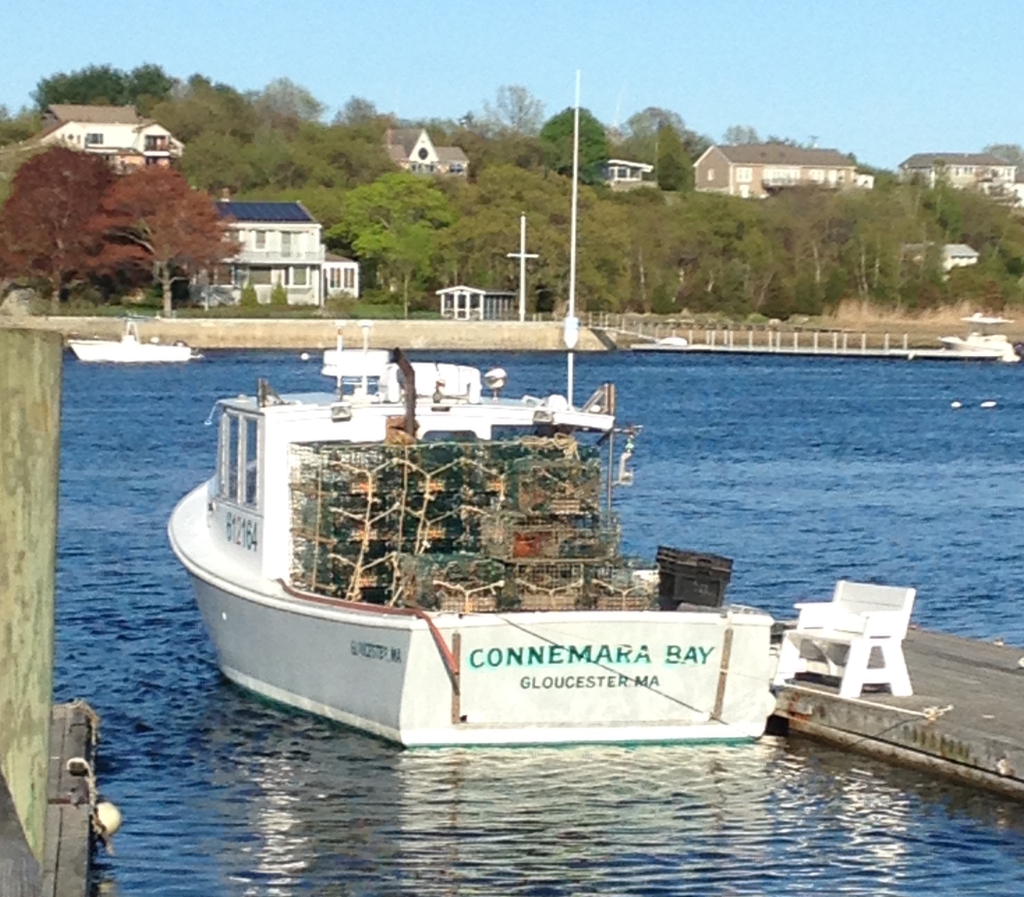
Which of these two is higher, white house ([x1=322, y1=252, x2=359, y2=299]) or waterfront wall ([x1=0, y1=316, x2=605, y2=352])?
white house ([x1=322, y1=252, x2=359, y2=299])

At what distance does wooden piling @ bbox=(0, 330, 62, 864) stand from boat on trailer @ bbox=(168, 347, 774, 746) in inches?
334

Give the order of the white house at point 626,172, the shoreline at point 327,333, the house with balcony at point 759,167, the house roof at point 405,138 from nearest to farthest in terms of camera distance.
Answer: the shoreline at point 327,333 < the house roof at point 405,138 < the white house at point 626,172 < the house with balcony at point 759,167

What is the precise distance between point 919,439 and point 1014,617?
32247mm

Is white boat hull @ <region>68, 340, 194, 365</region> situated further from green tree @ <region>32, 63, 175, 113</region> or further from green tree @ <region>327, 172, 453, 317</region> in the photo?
green tree @ <region>32, 63, 175, 113</region>

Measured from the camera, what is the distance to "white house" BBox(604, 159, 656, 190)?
15938 cm

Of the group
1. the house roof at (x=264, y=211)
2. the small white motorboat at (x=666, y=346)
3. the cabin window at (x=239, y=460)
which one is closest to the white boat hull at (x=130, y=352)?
the house roof at (x=264, y=211)

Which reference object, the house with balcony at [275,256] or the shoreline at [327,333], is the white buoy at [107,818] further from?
the house with balcony at [275,256]

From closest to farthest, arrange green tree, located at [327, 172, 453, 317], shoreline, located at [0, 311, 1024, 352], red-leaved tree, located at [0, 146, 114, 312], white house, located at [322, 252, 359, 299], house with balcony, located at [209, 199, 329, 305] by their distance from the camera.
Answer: shoreline, located at [0, 311, 1024, 352]
red-leaved tree, located at [0, 146, 114, 312]
house with balcony, located at [209, 199, 329, 305]
white house, located at [322, 252, 359, 299]
green tree, located at [327, 172, 453, 317]

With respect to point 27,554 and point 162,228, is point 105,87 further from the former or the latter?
point 27,554

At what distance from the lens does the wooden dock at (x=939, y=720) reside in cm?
1497

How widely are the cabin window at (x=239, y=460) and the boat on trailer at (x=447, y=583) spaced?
0.02 m

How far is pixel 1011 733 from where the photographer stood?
15242mm

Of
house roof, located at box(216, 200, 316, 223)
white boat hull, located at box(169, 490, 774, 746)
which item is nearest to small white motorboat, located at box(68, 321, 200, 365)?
house roof, located at box(216, 200, 316, 223)

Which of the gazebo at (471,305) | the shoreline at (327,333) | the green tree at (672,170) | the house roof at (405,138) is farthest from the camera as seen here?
the green tree at (672,170)
